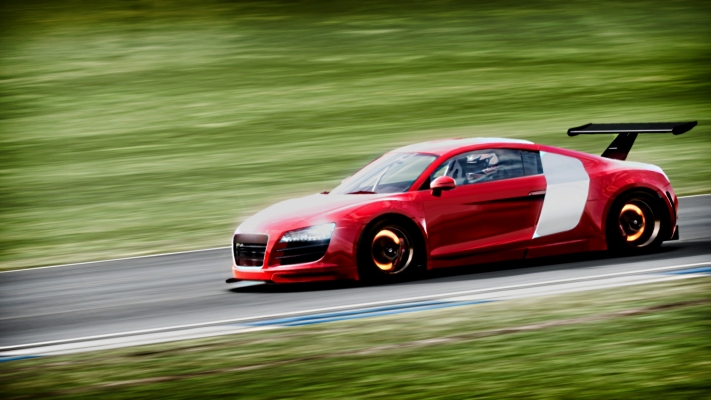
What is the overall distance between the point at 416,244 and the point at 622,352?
335 centimetres

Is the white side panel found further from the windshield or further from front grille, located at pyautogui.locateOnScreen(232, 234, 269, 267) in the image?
front grille, located at pyautogui.locateOnScreen(232, 234, 269, 267)

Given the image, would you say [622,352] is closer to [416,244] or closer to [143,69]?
[416,244]

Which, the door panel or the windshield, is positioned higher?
the windshield

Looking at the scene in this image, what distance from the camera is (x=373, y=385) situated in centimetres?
665

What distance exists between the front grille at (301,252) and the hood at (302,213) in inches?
6.7

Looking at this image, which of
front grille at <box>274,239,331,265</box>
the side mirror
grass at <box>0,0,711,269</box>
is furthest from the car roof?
grass at <box>0,0,711,269</box>

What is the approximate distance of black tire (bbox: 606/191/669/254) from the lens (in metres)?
11.1

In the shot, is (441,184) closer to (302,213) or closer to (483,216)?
(483,216)

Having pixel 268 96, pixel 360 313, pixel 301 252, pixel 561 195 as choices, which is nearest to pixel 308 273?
pixel 301 252

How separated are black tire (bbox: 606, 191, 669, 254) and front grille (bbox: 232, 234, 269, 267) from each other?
11.2 ft

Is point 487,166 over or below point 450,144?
below

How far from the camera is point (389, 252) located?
10250mm

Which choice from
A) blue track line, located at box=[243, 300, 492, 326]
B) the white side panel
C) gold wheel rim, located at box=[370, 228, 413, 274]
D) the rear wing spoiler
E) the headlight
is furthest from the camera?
the rear wing spoiler

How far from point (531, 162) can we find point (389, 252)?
5.69 feet
